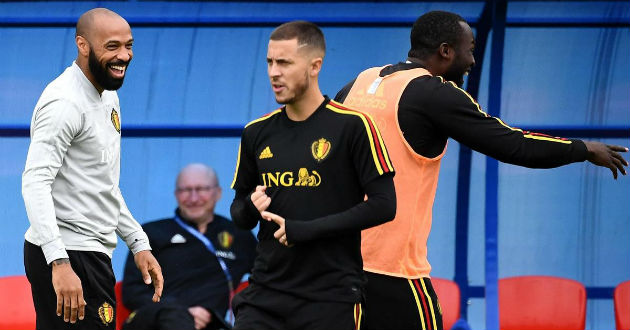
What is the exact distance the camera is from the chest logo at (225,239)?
6434 mm

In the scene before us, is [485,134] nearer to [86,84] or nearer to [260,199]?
[260,199]

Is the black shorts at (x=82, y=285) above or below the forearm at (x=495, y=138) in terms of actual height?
below

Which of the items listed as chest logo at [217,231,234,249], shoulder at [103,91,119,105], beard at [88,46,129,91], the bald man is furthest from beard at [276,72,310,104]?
chest logo at [217,231,234,249]

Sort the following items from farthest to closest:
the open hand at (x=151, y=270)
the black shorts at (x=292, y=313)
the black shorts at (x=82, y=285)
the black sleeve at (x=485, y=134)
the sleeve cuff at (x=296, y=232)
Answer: the open hand at (x=151, y=270), the black sleeve at (x=485, y=134), the black shorts at (x=82, y=285), the black shorts at (x=292, y=313), the sleeve cuff at (x=296, y=232)

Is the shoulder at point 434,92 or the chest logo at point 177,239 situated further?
the chest logo at point 177,239

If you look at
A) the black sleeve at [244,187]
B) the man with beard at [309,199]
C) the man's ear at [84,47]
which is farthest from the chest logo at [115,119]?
the man with beard at [309,199]

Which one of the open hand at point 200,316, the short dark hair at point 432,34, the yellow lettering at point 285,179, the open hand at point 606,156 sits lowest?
the open hand at point 200,316

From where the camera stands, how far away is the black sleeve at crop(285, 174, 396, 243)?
12.8ft

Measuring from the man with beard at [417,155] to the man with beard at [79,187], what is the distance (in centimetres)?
92

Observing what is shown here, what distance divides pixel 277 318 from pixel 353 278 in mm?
296

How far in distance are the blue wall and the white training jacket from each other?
2951 millimetres

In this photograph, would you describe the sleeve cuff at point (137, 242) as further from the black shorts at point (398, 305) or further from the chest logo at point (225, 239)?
the chest logo at point (225, 239)

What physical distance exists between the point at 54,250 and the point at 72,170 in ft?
1.28

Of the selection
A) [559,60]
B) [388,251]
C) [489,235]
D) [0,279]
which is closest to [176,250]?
[0,279]
